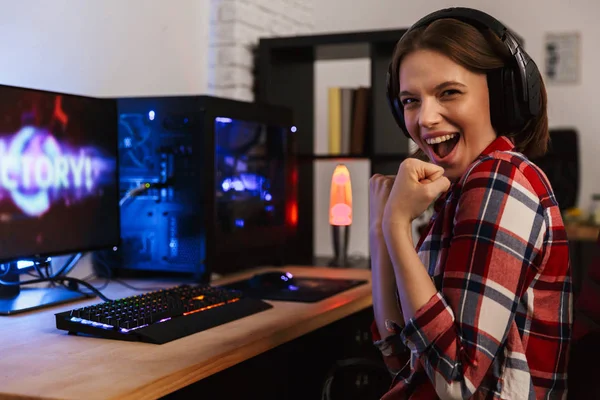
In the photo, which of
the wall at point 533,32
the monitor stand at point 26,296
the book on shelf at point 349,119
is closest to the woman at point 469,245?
the monitor stand at point 26,296

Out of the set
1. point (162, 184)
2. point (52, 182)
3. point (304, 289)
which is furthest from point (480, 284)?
point (162, 184)

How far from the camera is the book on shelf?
107 inches

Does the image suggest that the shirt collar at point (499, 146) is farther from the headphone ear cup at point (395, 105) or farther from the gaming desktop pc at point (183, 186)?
the gaming desktop pc at point (183, 186)

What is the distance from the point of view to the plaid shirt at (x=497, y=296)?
3.40 feet

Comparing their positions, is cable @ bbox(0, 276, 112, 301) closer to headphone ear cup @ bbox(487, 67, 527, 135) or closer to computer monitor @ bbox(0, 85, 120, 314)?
computer monitor @ bbox(0, 85, 120, 314)

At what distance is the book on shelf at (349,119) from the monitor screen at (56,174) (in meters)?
1.04

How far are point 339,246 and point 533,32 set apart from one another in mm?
2369

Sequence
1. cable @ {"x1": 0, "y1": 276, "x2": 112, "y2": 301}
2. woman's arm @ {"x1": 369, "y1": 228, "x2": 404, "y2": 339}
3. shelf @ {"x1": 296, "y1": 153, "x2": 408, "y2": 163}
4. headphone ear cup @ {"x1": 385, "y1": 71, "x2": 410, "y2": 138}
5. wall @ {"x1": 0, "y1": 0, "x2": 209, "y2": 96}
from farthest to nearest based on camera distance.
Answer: shelf @ {"x1": 296, "y1": 153, "x2": 408, "y2": 163}
wall @ {"x1": 0, "y1": 0, "x2": 209, "y2": 96}
cable @ {"x1": 0, "y1": 276, "x2": 112, "y2": 301}
headphone ear cup @ {"x1": 385, "y1": 71, "x2": 410, "y2": 138}
woman's arm @ {"x1": 369, "y1": 228, "x2": 404, "y2": 339}

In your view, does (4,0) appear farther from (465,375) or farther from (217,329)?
(465,375)

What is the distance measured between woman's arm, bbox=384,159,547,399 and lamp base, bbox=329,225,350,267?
1.54m

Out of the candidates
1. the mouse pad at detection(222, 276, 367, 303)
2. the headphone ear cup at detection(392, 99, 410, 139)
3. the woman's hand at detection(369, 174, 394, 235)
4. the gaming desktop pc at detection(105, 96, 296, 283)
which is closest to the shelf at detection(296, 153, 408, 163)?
the gaming desktop pc at detection(105, 96, 296, 283)

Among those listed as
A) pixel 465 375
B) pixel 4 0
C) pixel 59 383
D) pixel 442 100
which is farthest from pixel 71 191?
pixel 465 375

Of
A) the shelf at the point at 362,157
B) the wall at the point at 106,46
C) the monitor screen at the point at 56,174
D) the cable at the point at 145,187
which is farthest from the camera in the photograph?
the shelf at the point at 362,157

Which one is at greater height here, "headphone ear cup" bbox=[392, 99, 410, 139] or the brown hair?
the brown hair
